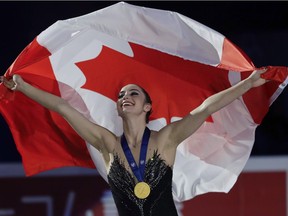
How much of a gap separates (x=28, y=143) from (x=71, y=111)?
1.73 feet

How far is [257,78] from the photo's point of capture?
6094mm

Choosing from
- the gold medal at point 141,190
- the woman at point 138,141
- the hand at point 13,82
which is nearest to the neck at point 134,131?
the woman at point 138,141

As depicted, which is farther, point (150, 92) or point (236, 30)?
point (236, 30)

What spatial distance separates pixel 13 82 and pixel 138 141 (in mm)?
747

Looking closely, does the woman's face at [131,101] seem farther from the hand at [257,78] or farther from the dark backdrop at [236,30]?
the dark backdrop at [236,30]

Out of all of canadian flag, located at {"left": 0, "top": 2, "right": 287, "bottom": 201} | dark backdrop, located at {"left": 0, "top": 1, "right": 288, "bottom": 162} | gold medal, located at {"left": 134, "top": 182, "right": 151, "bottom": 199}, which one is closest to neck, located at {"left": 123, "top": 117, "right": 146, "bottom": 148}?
gold medal, located at {"left": 134, "top": 182, "right": 151, "bottom": 199}

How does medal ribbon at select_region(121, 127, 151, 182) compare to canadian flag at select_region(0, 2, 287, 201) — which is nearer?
medal ribbon at select_region(121, 127, 151, 182)

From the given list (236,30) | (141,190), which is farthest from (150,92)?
(236,30)

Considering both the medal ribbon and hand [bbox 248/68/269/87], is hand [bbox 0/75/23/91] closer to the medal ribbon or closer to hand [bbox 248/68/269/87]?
the medal ribbon

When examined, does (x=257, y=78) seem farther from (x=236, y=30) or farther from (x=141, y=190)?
(x=236, y=30)

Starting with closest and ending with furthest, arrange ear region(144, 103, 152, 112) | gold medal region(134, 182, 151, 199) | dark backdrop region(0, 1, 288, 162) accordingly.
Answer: gold medal region(134, 182, 151, 199) → ear region(144, 103, 152, 112) → dark backdrop region(0, 1, 288, 162)

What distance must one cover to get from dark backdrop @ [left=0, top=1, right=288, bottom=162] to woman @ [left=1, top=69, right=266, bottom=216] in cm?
156

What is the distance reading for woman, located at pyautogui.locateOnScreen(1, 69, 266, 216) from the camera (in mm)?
6086

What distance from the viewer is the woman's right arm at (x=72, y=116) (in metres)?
6.09
